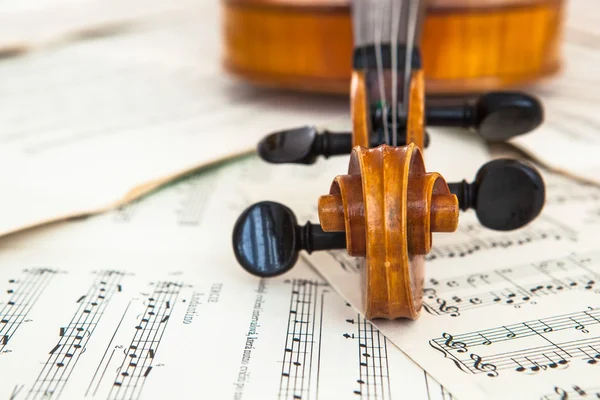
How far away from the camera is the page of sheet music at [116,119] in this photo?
101cm

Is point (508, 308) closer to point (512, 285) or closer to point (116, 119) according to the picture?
point (512, 285)

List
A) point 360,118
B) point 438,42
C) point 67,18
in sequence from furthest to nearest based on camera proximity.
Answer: point 67,18
point 438,42
point 360,118

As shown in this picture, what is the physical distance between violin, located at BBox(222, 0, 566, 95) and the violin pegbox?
710mm

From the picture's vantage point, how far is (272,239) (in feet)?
2.19

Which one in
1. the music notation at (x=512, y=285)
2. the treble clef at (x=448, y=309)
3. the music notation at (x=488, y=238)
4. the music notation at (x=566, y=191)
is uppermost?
the treble clef at (x=448, y=309)

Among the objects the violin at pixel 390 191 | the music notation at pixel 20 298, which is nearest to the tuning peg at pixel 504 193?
the violin at pixel 390 191

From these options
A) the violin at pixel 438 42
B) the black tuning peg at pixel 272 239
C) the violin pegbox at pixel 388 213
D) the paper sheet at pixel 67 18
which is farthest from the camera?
the paper sheet at pixel 67 18

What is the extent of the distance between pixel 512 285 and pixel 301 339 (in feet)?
0.85

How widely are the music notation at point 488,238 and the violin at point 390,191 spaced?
13 centimetres

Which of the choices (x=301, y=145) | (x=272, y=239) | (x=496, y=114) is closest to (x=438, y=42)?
(x=496, y=114)

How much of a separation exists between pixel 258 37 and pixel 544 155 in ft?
1.93

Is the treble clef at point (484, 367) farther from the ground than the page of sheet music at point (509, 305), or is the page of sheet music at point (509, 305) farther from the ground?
the treble clef at point (484, 367)

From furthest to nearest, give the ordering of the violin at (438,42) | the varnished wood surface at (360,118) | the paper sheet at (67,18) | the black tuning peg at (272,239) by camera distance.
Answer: the paper sheet at (67,18)
the violin at (438,42)
the varnished wood surface at (360,118)
the black tuning peg at (272,239)

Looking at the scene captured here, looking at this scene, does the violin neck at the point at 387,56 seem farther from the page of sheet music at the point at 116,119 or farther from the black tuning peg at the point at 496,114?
the page of sheet music at the point at 116,119
